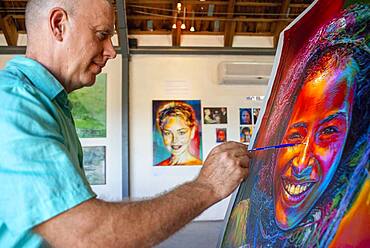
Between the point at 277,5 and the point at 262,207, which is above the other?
the point at 277,5

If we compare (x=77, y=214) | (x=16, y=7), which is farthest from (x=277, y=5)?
(x=77, y=214)

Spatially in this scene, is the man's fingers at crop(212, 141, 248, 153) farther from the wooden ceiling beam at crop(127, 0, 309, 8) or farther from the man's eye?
the wooden ceiling beam at crop(127, 0, 309, 8)

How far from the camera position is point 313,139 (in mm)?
812

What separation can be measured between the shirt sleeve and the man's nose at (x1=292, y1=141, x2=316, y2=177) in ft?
1.52

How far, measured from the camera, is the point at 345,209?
0.63 m

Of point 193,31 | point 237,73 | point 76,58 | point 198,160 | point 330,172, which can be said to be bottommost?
point 198,160

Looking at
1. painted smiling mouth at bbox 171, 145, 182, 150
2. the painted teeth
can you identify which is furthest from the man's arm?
painted smiling mouth at bbox 171, 145, 182, 150

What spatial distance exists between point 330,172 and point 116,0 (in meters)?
5.21

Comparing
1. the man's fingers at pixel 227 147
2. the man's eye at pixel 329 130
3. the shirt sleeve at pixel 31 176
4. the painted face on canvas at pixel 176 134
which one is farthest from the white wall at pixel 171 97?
the shirt sleeve at pixel 31 176

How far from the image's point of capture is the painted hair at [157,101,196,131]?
6.38 m

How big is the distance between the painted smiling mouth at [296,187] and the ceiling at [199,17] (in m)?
5.65

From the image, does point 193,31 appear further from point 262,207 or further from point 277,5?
point 262,207

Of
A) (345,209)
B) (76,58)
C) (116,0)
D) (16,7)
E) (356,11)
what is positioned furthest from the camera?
(16,7)

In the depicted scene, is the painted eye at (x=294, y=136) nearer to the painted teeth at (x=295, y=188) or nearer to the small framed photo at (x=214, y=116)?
the painted teeth at (x=295, y=188)
